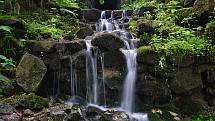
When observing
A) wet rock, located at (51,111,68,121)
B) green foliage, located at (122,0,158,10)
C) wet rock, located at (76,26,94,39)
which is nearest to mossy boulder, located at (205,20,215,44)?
wet rock, located at (76,26,94,39)

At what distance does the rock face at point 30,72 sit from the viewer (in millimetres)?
8782

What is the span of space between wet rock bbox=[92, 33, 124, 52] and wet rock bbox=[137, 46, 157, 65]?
27.3 inches

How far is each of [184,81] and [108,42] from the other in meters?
2.43

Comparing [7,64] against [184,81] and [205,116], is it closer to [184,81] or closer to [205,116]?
[184,81]

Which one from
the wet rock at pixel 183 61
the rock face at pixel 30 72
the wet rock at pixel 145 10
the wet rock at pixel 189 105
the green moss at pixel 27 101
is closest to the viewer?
the green moss at pixel 27 101

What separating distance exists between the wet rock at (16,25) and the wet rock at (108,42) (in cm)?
224

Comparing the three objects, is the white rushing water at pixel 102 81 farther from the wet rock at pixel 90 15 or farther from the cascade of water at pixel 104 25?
the wet rock at pixel 90 15

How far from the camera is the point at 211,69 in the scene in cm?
980

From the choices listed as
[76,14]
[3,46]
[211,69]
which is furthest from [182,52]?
[76,14]

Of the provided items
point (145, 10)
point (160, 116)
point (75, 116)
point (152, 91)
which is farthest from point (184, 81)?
point (145, 10)

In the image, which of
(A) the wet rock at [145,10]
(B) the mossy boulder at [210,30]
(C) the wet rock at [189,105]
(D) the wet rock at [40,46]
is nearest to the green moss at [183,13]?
(B) the mossy boulder at [210,30]

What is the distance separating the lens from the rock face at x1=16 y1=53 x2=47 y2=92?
8.78 metres

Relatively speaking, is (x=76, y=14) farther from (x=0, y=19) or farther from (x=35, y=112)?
(x=35, y=112)

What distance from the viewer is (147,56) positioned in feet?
32.2
